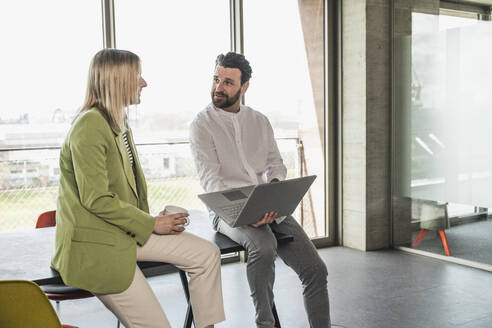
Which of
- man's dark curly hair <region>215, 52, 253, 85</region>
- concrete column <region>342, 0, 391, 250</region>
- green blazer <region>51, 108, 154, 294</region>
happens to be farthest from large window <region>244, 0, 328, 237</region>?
green blazer <region>51, 108, 154, 294</region>

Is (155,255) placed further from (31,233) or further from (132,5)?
(132,5)

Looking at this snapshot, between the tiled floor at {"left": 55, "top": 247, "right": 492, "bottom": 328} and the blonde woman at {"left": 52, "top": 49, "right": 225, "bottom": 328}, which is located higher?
the blonde woman at {"left": 52, "top": 49, "right": 225, "bottom": 328}

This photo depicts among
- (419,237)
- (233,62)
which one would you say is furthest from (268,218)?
(419,237)

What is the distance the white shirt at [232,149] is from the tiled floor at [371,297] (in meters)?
0.91

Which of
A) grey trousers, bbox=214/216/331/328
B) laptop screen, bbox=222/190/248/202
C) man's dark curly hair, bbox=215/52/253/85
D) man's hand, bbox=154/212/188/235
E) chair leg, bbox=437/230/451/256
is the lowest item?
chair leg, bbox=437/230/451/256

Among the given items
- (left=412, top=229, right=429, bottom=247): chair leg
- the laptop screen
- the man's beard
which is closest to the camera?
the laptop screen

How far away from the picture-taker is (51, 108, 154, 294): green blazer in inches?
64.1

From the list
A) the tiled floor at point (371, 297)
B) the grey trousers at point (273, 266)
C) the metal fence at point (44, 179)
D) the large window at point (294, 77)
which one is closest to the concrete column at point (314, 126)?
the large window at point (294, 77)

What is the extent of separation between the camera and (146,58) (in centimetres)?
384

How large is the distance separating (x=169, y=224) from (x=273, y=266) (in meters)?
0.71

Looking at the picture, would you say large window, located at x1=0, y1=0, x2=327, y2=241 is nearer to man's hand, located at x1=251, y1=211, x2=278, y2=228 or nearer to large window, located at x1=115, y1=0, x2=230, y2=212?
large window, located at x1=115, y1=0, x2=230, y2=212

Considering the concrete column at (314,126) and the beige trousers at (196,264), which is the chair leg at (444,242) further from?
the beige trousers at (196,264)

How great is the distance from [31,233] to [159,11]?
2240mm

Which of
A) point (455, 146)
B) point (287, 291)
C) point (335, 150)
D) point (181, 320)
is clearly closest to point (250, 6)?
point (335, 150)
